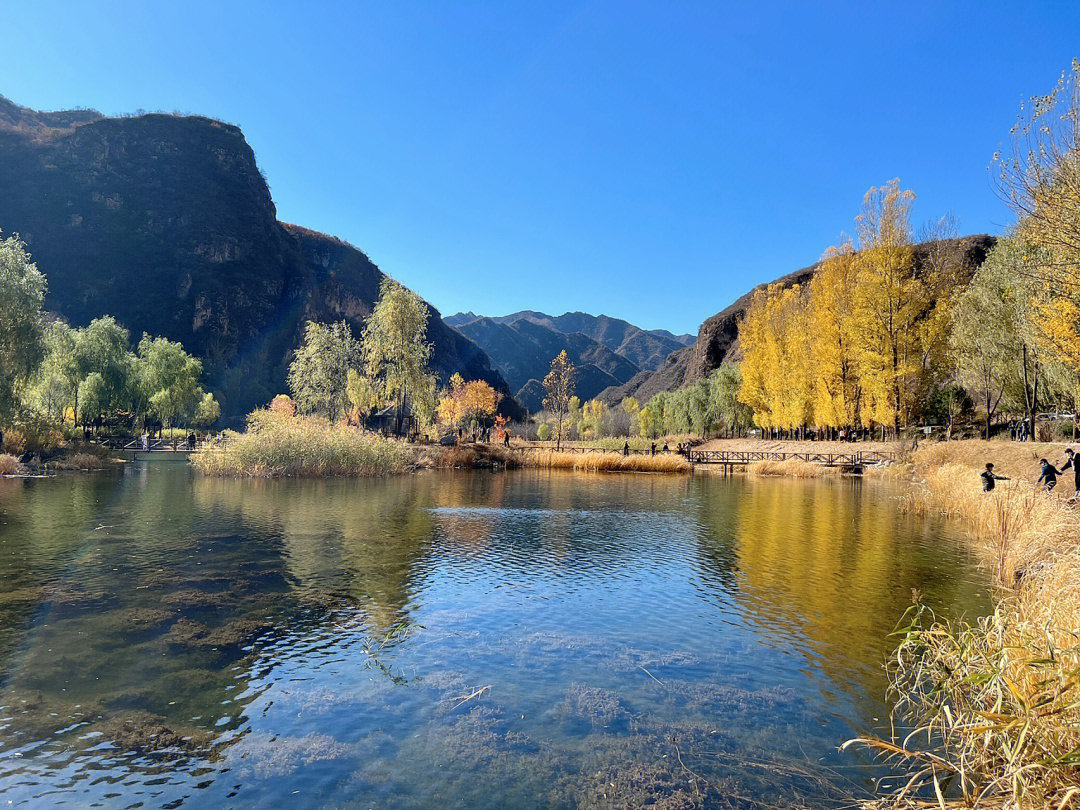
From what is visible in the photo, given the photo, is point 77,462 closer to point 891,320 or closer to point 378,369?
point 378,369

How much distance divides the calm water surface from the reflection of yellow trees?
8 centimetres

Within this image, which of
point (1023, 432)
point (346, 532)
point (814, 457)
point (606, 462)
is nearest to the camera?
point (346, 532)

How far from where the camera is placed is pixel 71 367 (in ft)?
162

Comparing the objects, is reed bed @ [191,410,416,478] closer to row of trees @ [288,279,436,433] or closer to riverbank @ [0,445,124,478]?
riverbank @ [0,445,124,478]

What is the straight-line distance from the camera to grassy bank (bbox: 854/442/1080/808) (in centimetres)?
363

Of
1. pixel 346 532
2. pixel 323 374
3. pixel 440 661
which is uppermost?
pixel 323 374

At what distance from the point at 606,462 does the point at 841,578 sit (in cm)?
3069

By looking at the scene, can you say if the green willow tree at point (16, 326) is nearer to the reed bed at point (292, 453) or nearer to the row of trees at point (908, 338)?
the reed bed at point (292, 453)

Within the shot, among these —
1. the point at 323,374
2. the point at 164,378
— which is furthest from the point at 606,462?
the point at 164,378

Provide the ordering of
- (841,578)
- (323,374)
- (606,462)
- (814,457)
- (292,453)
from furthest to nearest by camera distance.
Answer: (323,374), (814,457), (606,462), (292,453), (841,578)

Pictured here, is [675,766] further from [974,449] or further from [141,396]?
[141,396]

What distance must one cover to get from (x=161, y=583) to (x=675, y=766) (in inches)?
380

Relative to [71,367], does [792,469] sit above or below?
below

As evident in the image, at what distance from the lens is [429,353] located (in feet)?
150
